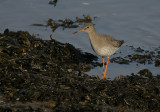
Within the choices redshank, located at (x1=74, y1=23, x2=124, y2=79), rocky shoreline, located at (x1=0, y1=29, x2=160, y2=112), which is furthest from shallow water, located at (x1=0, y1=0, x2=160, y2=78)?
rocky shoreline, located at (x1=0, y1=29, x2=160, y2=112)

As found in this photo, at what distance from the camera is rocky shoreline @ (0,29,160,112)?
16.9ft

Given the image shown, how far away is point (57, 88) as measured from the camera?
5531mm

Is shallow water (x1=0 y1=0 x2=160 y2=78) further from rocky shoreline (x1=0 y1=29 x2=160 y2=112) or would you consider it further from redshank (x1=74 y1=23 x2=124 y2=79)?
rocky shoreline (x1=0 y1=29 x2=160 y2=112)

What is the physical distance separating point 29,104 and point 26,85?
534 millimetres

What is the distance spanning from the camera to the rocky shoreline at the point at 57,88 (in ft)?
16.9

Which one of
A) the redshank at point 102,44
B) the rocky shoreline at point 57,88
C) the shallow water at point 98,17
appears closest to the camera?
the rocky shoreline at point 57,88

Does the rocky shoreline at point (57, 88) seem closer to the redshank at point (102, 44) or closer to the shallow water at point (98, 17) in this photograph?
the redshank at point (102, 44)

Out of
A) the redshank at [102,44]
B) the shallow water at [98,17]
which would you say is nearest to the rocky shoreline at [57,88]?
the redshank at [102,44]

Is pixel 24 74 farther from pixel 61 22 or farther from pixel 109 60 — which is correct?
pixel 61 22

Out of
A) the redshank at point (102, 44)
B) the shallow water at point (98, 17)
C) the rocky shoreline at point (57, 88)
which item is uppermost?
the shallow water at point (98, 17)

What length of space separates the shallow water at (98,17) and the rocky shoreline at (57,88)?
2470mm

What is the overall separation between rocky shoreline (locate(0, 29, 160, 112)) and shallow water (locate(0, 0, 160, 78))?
97.2 inches

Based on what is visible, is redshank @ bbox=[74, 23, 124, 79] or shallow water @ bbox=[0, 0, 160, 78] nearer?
redshank @ bbox=[74, 23, 124, 79]

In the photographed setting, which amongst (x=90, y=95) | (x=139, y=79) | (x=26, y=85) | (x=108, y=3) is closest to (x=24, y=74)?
(x=26, y=85)
